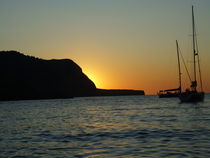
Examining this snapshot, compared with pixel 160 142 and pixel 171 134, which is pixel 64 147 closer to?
pixel 160 142

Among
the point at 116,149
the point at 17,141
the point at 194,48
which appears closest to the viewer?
the point at 116,149

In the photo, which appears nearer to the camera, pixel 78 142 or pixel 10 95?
pixel 78 142

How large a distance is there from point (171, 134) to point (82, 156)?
856 cm

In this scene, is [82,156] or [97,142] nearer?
[82,156]

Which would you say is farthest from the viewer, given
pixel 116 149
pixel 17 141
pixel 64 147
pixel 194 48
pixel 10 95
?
pixel 10 95

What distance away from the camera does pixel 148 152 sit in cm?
1498

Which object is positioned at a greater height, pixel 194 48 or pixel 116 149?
pixel 194 48

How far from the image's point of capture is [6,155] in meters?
15.3

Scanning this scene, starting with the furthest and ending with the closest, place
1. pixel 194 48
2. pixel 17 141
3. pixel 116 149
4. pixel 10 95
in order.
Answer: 1. pixel 10 95
2. pixel 194 48
3. pixel 17 141
4. pixel 116 149

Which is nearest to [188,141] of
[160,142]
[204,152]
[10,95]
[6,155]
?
[160,142]

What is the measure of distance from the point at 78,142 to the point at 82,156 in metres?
4.43

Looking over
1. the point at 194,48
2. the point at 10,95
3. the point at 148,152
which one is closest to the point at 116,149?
the point at 148,152

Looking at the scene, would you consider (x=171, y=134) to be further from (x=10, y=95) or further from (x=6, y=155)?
(x=10, y=95)

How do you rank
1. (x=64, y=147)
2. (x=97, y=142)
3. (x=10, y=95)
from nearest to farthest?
(x=64, y=147) < (x=97, y=142) < (x=10, y=95)
